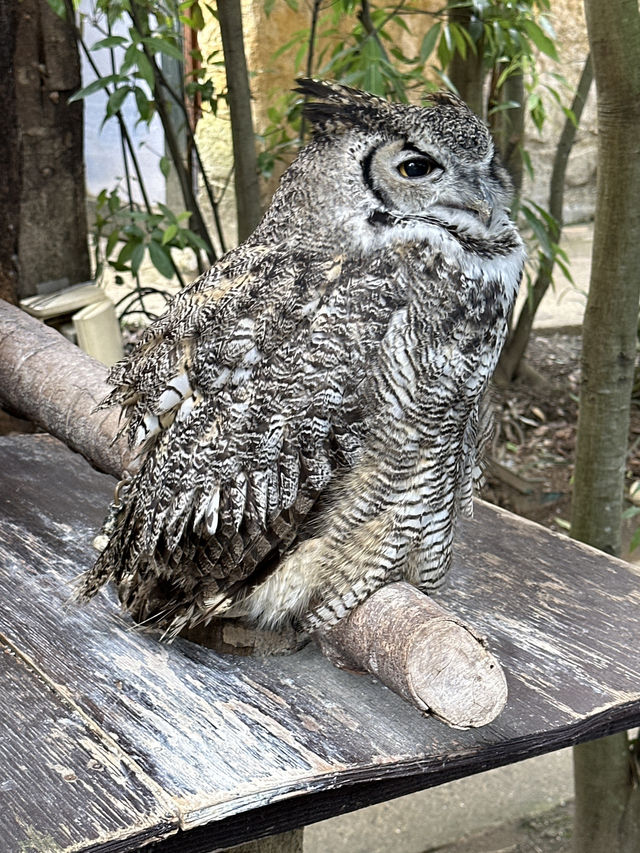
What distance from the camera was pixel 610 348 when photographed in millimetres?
1947

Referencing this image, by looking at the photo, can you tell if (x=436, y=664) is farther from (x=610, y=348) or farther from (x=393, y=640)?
(x=610, y=348)

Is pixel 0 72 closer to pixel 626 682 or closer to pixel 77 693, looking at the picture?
pixel 77 693

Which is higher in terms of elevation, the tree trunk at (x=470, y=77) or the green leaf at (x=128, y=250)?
the tree trunk at (x=470, y=77)

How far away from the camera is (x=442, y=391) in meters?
1.27

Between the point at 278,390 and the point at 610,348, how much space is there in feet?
3.04

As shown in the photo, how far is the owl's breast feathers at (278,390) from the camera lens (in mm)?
1253

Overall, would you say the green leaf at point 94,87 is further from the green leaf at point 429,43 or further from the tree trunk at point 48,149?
the green leaf at point 429,43

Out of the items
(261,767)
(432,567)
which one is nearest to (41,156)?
(432,567)

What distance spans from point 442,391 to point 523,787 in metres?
2.05

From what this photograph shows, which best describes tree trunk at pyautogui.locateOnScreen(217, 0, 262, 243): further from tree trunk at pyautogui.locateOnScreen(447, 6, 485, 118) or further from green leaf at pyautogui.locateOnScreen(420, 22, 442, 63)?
tree trunk at pyautogui.locateOnScreen(447, 6, 485, 118)

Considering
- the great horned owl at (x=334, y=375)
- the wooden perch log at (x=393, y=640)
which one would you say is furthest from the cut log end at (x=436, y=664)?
the great horned owl at (x=334, y=375)

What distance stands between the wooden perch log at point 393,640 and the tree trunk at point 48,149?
27.7 inches

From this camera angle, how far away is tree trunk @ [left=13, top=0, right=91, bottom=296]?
234cm

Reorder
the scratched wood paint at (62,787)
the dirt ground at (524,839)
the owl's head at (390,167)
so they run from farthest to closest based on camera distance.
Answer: the dirt ground at (524,839)
the owl's head at (390,167)
the scratched wood paint at (62,787)
